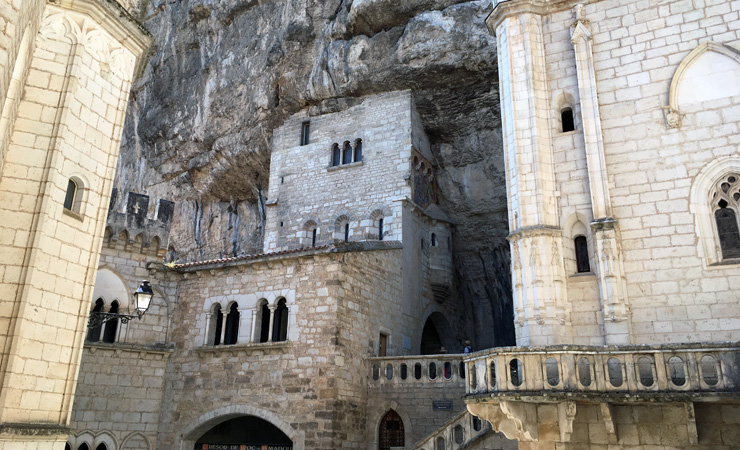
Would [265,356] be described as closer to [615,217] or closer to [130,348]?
[130,348]

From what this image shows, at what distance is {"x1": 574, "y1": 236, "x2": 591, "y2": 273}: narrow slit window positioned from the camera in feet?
39.4

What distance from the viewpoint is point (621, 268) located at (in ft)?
37.7

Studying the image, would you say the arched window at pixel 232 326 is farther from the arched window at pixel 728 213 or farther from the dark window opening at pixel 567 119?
the arched window at pixel 728 213

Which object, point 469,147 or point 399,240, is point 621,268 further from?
point 469,147

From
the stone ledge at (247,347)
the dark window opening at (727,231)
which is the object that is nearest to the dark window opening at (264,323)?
the stone ledge at (247,347)

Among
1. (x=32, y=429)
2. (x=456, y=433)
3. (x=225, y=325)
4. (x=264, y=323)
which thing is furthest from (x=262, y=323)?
(x=32, y=429)

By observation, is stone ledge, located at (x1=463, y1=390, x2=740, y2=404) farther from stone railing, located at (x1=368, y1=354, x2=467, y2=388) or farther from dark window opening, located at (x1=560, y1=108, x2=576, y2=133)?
stone railing, located at (x1=368, y1=354, x2=467, y2=388)

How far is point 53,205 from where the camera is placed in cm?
884

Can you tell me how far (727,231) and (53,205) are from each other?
1147 centimetres

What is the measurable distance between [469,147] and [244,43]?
10.7 m

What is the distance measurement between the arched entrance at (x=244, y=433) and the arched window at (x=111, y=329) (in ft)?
14.3

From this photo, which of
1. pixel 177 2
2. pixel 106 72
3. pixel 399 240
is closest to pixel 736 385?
pixel 106 72

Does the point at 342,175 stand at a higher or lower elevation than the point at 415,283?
higher

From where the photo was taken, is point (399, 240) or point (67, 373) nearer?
point (67, 373)
